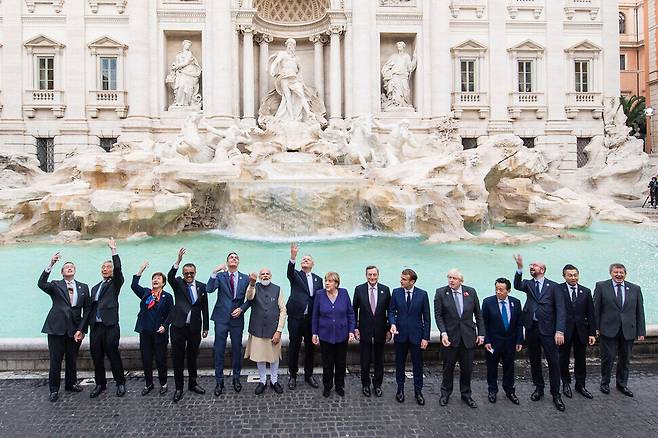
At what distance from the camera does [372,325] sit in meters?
4.14

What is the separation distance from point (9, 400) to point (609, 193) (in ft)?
64.1

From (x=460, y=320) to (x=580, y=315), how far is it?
104 cm

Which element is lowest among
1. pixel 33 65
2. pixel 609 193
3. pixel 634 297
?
pixel 634 297

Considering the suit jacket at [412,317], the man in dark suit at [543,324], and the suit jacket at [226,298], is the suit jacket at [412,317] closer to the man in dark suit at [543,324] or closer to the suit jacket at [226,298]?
the man in dark suit at [543,324]

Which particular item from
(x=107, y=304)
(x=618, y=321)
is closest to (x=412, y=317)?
(x=618, y=321)

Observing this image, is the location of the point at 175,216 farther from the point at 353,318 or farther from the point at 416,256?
the point at 353,318

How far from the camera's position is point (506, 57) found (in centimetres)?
2077

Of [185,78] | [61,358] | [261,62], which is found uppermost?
[261,62]

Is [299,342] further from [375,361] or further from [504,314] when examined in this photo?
[504,314]

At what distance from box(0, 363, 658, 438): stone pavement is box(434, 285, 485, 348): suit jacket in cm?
53

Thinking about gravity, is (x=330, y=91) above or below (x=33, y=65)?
below

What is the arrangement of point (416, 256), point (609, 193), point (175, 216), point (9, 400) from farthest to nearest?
point (609, 193)
point (175, 216)
point (416, 256)
point (9, 400)

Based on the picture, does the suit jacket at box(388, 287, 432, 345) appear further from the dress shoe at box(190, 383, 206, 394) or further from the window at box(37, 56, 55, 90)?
the window at box(37, 56, 55, 90)

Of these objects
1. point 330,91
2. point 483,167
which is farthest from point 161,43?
point 483,167
